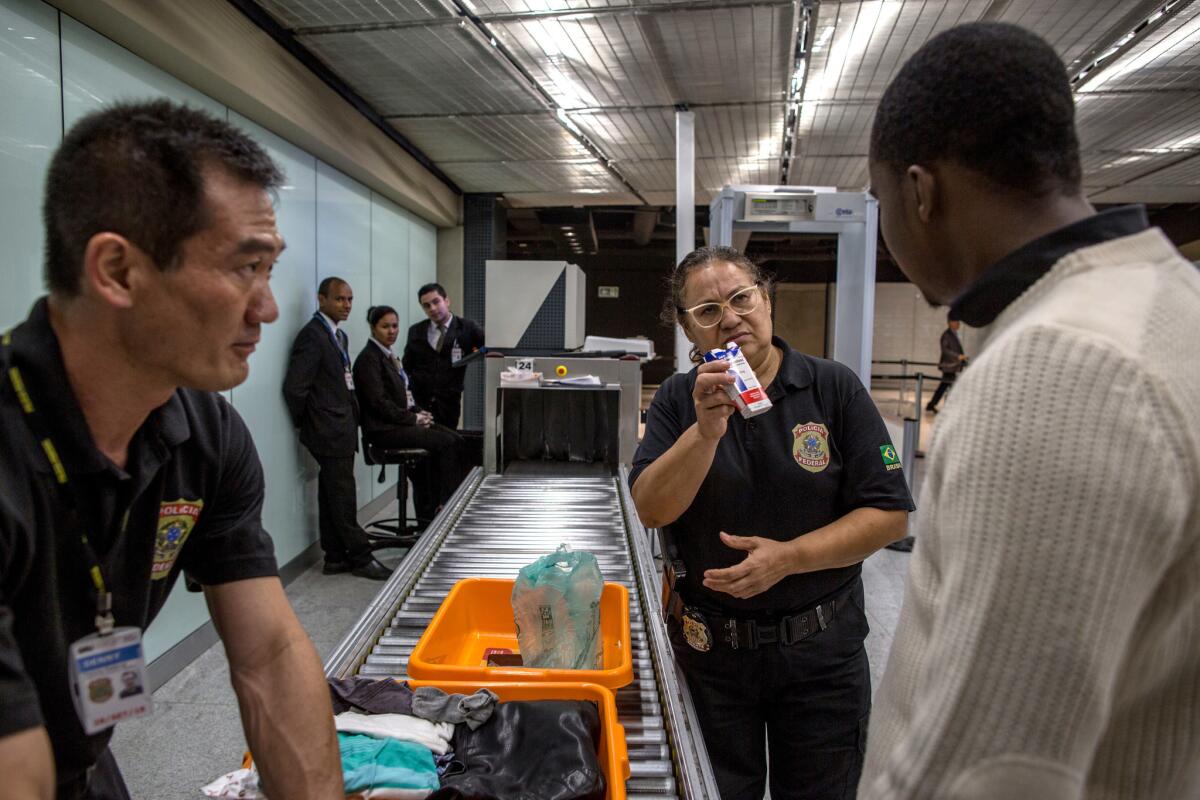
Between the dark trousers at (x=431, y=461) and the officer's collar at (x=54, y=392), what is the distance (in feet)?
13.2

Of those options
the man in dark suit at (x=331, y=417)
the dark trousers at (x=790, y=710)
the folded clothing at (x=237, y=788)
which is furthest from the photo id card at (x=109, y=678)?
the man in dark suit at (x=331, y=417)

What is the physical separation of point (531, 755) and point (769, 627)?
639 mm

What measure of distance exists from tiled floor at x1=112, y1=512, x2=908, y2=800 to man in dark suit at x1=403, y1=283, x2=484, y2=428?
6.31 feet

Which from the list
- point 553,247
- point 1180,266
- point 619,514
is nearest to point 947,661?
point 1180,266

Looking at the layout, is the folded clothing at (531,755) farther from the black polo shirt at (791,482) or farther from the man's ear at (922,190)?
the man's ear at (922,190)

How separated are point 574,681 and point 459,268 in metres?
6.85

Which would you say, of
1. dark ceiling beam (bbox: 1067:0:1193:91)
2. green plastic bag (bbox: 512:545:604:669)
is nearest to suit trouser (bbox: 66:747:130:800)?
green plastic bag (bbox: 512:545:604:669)

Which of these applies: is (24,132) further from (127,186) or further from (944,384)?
(944,384)

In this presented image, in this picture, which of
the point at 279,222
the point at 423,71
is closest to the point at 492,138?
the point at 423,71

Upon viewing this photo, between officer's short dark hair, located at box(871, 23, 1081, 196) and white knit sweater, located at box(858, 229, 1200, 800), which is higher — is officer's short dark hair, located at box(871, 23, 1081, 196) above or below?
above

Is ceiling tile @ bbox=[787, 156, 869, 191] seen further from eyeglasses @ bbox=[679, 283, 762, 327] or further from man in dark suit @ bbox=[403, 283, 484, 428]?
eyeglasses @ bbox=[679, 283, 762, 327]

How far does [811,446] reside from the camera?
1702 millimetres

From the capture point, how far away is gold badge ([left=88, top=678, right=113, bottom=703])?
3.02ft

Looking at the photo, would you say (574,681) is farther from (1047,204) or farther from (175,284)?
(1047,204)
